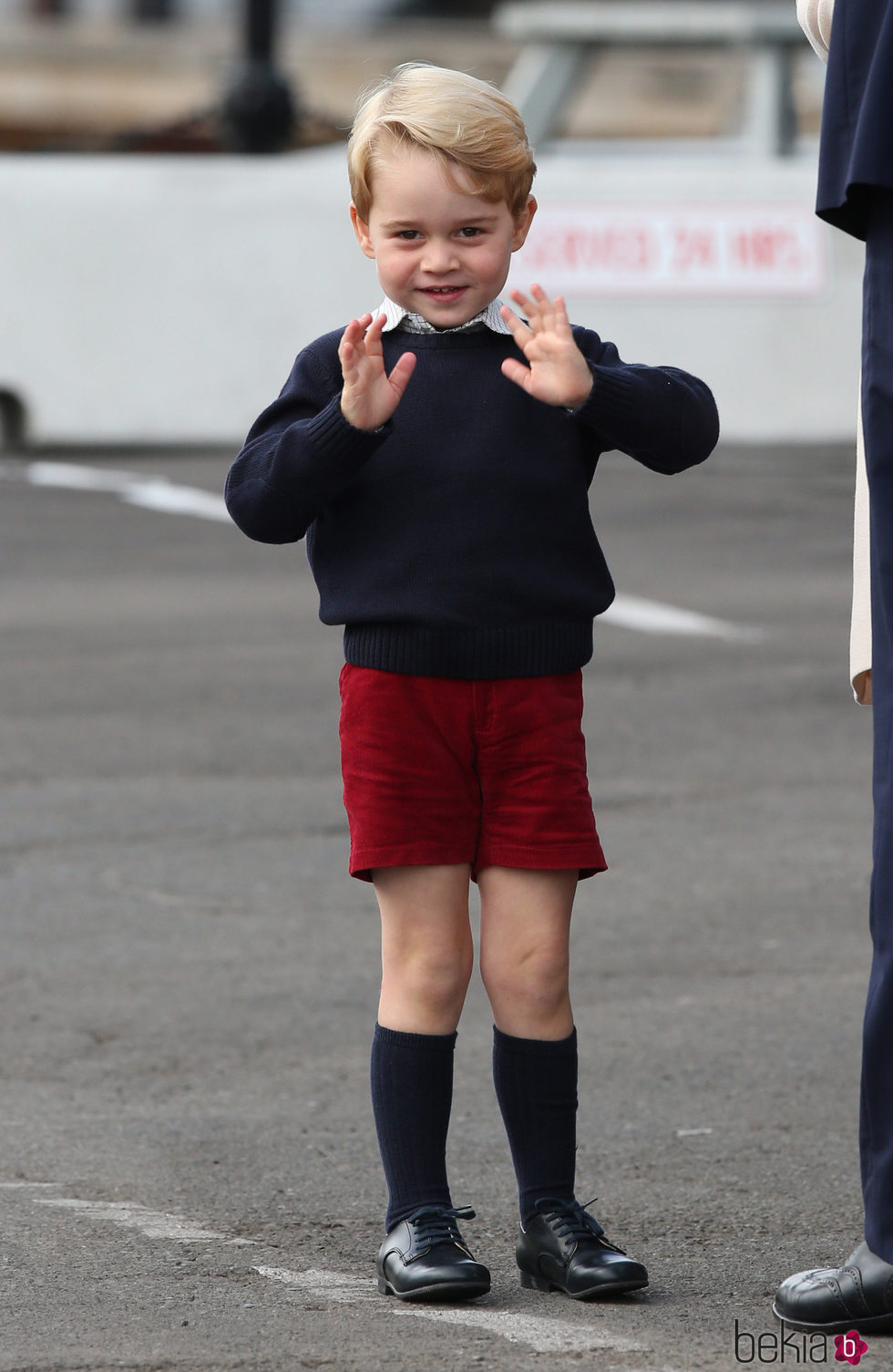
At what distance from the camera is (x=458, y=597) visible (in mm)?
3328

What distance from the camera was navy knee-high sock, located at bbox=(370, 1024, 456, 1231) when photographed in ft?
11.2

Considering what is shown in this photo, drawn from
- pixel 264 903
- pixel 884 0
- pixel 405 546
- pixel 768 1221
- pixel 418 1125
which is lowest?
pixel 264 903

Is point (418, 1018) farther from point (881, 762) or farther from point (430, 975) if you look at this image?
point (881, 762)

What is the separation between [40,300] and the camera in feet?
46.8

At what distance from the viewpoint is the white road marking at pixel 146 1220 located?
12.0 ft

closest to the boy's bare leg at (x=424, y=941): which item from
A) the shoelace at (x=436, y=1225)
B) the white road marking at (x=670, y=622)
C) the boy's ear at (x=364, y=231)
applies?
the shoelace at (x=436, y=1225)

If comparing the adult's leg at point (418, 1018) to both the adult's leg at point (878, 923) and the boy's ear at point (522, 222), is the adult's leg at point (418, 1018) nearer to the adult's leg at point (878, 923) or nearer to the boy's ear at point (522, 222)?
the adult's leg at point (878, 923)

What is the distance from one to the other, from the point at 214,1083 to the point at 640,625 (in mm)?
5174

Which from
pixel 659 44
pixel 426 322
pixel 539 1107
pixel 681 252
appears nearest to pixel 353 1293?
pixel 539 1107

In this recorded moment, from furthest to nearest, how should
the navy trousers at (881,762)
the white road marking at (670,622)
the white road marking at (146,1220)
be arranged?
Answer: the white road marking at (670,622)
the white road marking at (146,1220)
the navy trousers at (881,762)

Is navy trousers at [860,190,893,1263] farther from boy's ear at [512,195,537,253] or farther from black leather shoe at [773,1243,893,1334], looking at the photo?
boy's ear at [512,195,537,253]

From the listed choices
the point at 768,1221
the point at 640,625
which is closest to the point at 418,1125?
the point at 768,1221

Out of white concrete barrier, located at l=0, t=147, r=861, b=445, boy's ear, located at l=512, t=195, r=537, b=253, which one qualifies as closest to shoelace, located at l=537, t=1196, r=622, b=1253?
boy's ear, located at l=512, t=195, r=537, b=253

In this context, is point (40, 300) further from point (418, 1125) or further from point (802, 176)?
point (418, 1125)
